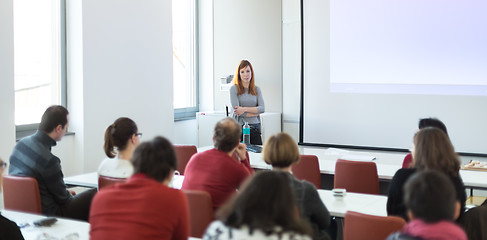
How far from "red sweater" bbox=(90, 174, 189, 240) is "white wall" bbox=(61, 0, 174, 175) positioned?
435cm

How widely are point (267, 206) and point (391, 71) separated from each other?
5655 mm

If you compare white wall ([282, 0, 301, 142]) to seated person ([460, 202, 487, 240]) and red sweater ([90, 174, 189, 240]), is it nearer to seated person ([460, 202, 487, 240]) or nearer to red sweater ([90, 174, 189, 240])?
seated person ([460, 202, 487, 240])

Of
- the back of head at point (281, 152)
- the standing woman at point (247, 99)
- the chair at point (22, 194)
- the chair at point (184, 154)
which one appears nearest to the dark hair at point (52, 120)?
the chair at point (22, 194)

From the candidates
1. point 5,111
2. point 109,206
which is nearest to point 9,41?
point 5,111

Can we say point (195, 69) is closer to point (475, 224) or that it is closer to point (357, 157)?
point (357, 157)

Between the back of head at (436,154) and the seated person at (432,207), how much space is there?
1.03m

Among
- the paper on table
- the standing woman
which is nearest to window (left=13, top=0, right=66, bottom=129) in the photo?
the standing woman

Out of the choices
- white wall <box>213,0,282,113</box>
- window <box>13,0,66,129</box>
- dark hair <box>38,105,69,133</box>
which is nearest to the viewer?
dark hair <box>38,105,69,133</box>

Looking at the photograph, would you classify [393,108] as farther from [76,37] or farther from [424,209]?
[424,209]

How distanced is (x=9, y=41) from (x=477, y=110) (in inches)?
203

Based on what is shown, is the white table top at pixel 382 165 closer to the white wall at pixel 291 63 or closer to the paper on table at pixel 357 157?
the paper on table at pixel 357 157

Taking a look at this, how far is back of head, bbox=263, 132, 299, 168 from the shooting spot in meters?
3.33

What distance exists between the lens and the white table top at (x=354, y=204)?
386 cm

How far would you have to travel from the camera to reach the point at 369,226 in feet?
9.98
